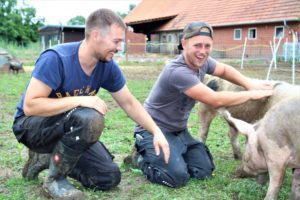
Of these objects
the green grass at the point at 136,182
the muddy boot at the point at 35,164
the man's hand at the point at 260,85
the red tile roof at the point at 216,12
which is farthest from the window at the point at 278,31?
the muddy boot at the point at 35,164

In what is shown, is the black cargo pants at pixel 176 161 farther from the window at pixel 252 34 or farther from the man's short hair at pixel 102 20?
the window at pixel 252 34

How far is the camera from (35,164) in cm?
353

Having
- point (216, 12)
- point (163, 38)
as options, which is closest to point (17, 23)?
point (163, 38)

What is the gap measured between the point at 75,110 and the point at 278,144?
5.04ft

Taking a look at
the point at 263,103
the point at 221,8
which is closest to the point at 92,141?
the point at 263,103

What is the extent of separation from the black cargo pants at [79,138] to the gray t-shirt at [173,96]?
0.73 m

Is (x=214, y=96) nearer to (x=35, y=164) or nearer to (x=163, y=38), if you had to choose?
(x=35, y=164)

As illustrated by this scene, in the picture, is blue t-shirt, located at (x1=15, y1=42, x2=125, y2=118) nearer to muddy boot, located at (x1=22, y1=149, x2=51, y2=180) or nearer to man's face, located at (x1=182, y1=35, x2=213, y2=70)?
muddy boot, located at (x1=22, y1=149, x2=51, y2=180)

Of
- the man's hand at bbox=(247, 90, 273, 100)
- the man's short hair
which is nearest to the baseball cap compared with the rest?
the man's hand at bbox=(247, 90, 273, 100)

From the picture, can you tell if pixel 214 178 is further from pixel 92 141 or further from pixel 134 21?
pixel 134 21

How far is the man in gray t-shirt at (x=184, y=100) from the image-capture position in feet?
12.0

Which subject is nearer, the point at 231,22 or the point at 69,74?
the point at 69,74

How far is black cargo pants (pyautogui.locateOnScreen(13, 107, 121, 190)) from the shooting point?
9.75 feet

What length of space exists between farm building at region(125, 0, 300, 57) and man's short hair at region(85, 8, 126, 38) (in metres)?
13.9
